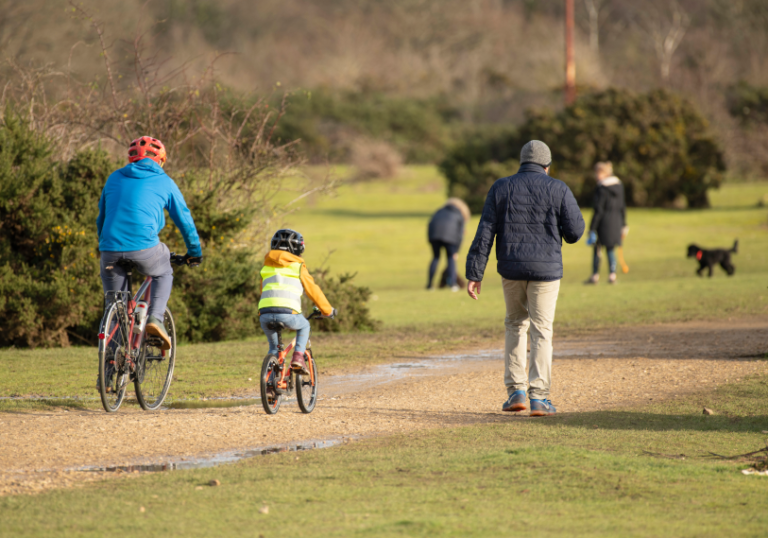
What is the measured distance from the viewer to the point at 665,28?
286 ft

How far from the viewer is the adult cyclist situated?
7.05 metres

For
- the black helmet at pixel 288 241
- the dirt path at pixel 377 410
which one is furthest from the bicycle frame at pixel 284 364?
the black helmet at pixel 288 241

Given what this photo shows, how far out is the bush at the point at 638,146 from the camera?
37.1 meters

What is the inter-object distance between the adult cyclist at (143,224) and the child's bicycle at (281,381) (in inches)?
34.3

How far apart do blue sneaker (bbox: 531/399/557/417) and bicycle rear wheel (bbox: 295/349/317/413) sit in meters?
1.64

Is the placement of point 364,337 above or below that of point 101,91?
below


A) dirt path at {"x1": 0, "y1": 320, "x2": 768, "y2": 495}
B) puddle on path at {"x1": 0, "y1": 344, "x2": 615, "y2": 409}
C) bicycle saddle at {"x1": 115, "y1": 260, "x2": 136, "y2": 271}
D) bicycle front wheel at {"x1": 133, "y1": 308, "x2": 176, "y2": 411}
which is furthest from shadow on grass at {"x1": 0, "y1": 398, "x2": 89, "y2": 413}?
bicycle saddle at {"x1": 115, "y1": 260, "x2": 136, "y2": 271}

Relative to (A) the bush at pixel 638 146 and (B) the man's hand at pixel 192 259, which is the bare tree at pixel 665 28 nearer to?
(A) the bush at pixel 638 146

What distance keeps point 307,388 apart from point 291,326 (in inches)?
20.7

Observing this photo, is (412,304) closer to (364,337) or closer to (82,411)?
(364,337)

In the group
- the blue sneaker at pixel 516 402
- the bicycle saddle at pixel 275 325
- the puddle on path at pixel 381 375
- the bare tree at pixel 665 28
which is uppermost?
the bare tree at pixel 665 28

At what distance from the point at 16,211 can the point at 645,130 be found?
3003cm

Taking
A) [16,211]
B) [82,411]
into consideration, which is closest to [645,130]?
[16,211]

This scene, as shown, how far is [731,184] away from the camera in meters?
46.3
